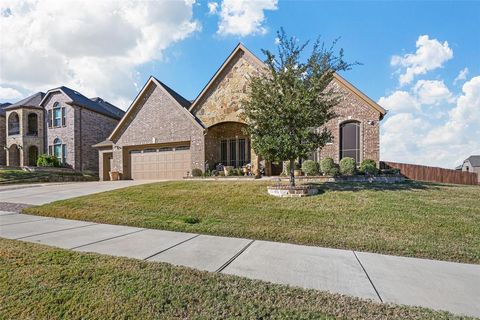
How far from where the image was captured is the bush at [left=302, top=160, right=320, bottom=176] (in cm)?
1339

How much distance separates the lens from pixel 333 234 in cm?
564

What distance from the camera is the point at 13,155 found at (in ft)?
88.2

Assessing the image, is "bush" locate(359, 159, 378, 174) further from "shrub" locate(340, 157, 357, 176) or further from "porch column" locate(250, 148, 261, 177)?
"porch column" locate(250, 148, 261, 177)

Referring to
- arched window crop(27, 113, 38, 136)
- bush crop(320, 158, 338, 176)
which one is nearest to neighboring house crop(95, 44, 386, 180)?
bush crop(320, 158, 338, 176)

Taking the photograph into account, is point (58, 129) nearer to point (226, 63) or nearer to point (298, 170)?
point (226, 63)

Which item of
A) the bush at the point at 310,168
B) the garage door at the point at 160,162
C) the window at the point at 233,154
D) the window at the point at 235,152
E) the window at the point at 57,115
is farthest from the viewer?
the window at the point at 57,115

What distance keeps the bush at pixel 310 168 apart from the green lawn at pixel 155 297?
34.9 feet

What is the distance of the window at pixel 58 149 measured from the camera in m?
25.3

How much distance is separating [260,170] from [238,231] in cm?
942

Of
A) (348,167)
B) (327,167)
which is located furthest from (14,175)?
(348,167)

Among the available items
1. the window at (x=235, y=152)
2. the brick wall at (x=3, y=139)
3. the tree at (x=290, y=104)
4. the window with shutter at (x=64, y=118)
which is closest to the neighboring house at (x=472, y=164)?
the window at (x=235, y=152)

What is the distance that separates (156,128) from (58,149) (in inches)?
554

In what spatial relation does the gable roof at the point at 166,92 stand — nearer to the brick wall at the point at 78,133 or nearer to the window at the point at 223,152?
the window at the point at 223,152

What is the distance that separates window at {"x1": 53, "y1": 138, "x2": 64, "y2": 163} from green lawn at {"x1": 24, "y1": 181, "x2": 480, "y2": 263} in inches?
748
